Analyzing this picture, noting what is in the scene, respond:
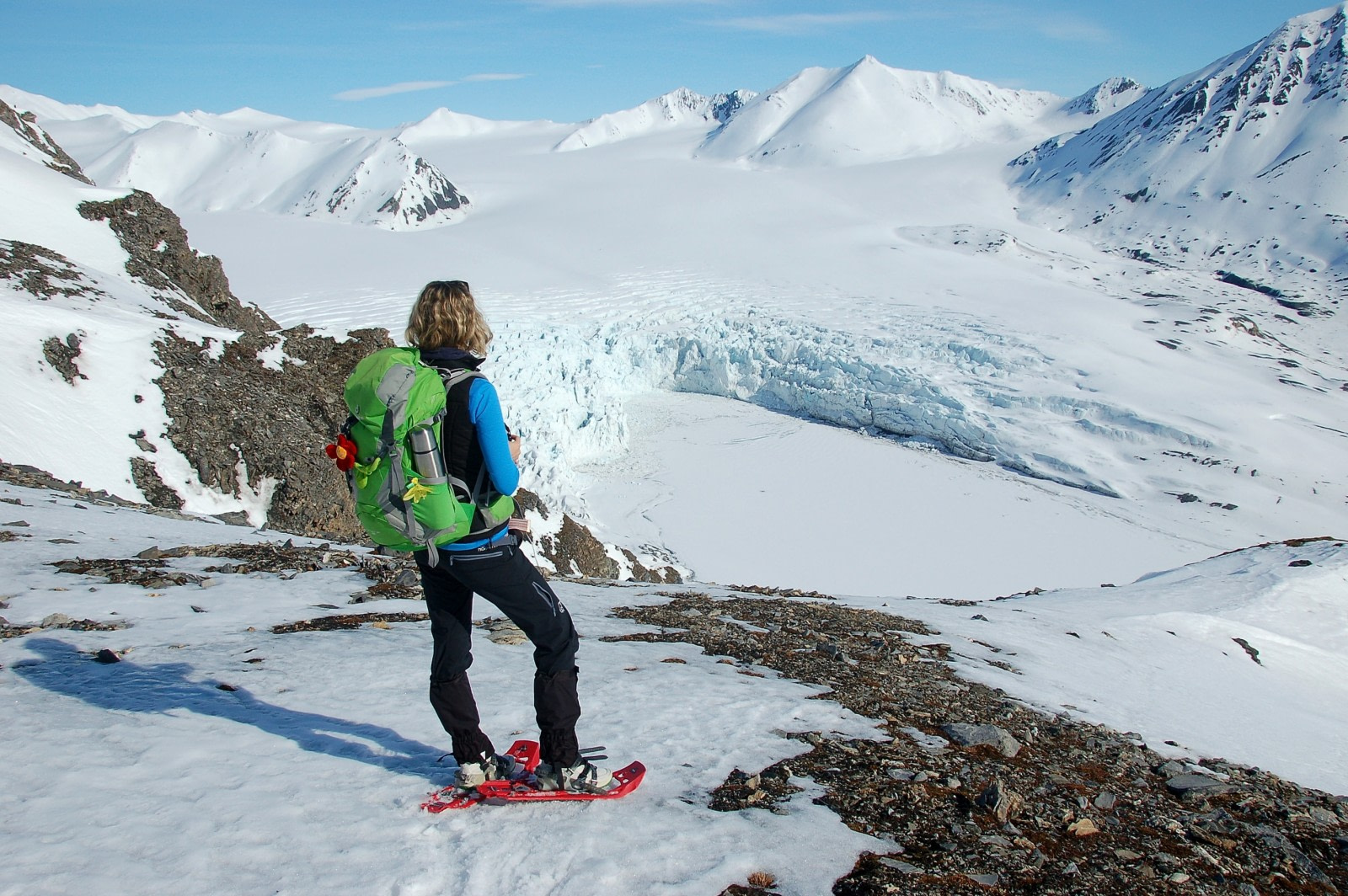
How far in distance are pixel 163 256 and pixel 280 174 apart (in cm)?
6829

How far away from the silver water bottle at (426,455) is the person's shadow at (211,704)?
1392mm

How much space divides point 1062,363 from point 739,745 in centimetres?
3500

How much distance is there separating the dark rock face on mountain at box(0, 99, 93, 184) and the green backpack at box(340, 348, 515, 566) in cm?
2781

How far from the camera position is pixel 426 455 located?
2.99 metres

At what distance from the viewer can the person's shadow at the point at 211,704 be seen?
3701 mm

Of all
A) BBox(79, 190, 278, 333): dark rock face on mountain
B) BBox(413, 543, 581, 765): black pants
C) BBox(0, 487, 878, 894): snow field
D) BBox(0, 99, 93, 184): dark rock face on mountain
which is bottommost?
BBox(0, 487, 878, 894): snow field

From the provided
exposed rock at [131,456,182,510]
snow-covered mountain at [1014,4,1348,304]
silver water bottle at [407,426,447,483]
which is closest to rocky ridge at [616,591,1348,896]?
silver water bottle at [407,426,447,483]

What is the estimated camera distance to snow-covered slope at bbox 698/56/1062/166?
117 m

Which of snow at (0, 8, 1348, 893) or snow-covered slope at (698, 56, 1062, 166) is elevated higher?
snow-covered slope at (698, 56, 1062, 166)

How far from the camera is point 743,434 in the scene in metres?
33.8

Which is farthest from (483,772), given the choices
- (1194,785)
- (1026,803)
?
(1194,785)

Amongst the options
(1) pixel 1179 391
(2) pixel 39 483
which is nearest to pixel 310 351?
(2) pixel 39 483

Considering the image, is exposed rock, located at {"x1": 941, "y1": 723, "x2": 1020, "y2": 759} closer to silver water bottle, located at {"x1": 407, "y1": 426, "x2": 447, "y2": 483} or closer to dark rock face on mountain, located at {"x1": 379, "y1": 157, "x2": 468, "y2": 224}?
silver water bottle, located at {"x1": 407, "y1": 426, "x2": 447, "y2": 483}

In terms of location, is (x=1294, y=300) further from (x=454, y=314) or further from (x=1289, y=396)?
(x=454, y=314)
